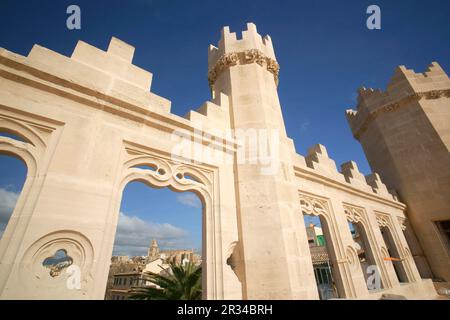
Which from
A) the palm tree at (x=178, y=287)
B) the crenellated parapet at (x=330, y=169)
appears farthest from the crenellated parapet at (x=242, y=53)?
the palm tree at (x=178, y=287)

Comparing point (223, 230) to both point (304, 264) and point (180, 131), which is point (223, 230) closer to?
point (304, 264)


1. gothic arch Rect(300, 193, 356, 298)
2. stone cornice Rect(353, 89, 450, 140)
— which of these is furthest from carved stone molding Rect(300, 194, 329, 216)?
stone cornice Rect(353, 89, 450, 140)

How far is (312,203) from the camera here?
5.82 meters

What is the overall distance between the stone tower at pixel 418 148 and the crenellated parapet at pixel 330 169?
1.68 meters

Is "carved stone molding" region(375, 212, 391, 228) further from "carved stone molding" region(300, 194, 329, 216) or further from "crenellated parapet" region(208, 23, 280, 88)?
"crenellated parapet" region(208, 23, 280, 88)

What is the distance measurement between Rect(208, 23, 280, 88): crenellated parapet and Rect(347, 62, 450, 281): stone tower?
29.2ft

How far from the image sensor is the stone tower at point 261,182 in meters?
3.21

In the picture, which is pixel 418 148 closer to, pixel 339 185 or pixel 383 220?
pixel 383 220

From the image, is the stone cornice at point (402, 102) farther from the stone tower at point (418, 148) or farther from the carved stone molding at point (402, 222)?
the carved stone molding at point (402, 222)

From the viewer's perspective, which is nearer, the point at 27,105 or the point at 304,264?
the point at 27,105

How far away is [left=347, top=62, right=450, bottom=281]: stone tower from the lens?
29.4 feet
